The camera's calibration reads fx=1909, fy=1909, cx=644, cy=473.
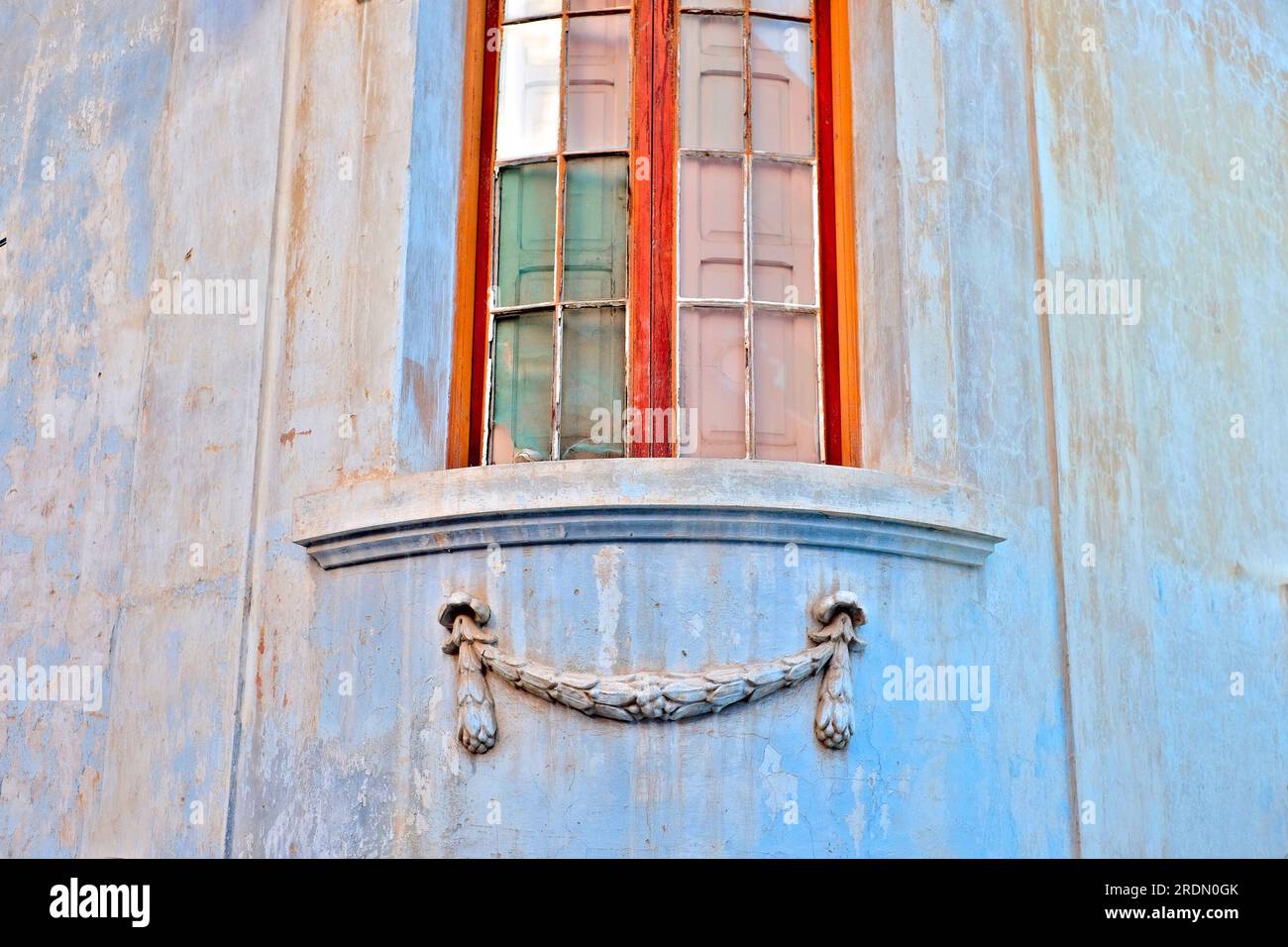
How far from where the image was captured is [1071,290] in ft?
28.2

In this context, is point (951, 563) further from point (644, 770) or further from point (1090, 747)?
point (644, 770)

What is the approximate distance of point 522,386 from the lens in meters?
8.23

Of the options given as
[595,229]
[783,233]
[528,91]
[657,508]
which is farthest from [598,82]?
[657,508]

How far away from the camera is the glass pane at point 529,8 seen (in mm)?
8633

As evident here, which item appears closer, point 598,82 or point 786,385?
point 786,385

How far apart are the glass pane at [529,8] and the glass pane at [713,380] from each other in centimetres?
158

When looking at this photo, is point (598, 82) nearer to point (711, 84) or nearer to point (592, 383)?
point (711, 84)

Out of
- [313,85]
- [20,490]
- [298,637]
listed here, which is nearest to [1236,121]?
[313,85]

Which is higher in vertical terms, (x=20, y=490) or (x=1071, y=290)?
(x=1071, y=290)

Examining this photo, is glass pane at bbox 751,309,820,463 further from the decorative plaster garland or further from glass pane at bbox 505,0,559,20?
glass pane at bbox 505,0,559,20

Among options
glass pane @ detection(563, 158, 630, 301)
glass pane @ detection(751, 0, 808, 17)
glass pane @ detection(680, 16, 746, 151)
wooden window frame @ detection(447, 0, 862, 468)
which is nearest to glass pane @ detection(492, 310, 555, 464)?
wooden window frame @ detection(447, 0, 862, 468)

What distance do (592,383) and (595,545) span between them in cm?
94
